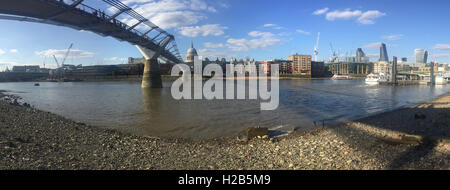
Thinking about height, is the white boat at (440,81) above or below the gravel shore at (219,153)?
above

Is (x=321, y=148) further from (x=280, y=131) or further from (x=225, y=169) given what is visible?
(x=280, y=131)

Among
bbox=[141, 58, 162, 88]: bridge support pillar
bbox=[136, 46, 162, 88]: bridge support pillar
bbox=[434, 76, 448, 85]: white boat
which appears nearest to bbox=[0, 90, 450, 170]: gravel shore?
bbox=[136, 46, 162, 88]: bridge support pillar

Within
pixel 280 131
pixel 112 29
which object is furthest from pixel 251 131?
pixel 112 29

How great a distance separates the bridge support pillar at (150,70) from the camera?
45422mm

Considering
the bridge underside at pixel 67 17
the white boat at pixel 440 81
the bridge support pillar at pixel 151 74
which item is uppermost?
the bridge underside at pixel 67 17

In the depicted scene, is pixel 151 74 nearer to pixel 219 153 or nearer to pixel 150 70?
pixel 150 70

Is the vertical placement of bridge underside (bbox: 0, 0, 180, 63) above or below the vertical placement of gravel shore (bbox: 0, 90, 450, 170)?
above

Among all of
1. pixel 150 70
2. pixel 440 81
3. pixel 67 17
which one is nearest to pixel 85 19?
pixel 67 17

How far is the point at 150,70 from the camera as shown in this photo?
46438 mm

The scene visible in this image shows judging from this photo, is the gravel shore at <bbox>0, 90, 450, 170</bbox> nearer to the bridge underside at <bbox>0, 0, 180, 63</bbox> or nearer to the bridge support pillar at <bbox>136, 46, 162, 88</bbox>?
the bridge underside at <bbox>0, 0, 180, 63</bbox>

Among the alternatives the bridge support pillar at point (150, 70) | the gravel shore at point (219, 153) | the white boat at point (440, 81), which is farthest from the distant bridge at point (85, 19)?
the white boat at point (440, 81)

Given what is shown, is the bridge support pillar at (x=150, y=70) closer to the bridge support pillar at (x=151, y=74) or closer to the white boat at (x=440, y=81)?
the bridge support pillar at (x=151, y=74)

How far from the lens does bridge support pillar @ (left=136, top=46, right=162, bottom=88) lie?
45422 millimetres
